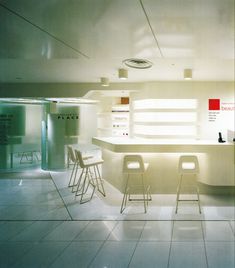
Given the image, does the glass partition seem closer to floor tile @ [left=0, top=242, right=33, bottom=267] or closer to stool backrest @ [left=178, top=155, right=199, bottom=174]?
floor tile @ [left=0, top=242, right=33, bottom=267]

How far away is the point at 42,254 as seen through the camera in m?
2.68

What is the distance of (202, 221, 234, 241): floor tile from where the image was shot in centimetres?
300

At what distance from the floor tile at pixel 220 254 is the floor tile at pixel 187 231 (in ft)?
0.71

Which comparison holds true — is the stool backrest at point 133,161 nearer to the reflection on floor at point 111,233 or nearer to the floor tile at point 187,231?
the reflection on floor at point 111,233

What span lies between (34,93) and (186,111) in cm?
350

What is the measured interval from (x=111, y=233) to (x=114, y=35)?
2.27m

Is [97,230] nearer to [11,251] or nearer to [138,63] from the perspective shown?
[11,251]

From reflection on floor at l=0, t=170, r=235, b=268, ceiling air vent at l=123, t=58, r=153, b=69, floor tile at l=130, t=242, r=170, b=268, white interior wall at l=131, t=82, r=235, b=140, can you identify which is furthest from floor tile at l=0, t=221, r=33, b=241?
white interior wall at l=131, t=82, r=235, b=140

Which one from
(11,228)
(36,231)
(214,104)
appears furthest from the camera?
(214,104)

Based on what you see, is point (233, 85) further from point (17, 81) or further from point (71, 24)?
point (17, 81)

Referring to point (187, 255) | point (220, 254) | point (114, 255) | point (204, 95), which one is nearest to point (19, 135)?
point (204, 95)

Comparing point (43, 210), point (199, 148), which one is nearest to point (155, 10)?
point (199, 148)

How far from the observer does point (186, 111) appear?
5.69 m

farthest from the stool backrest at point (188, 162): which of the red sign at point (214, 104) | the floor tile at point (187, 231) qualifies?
the red sign at point (214, 104)
